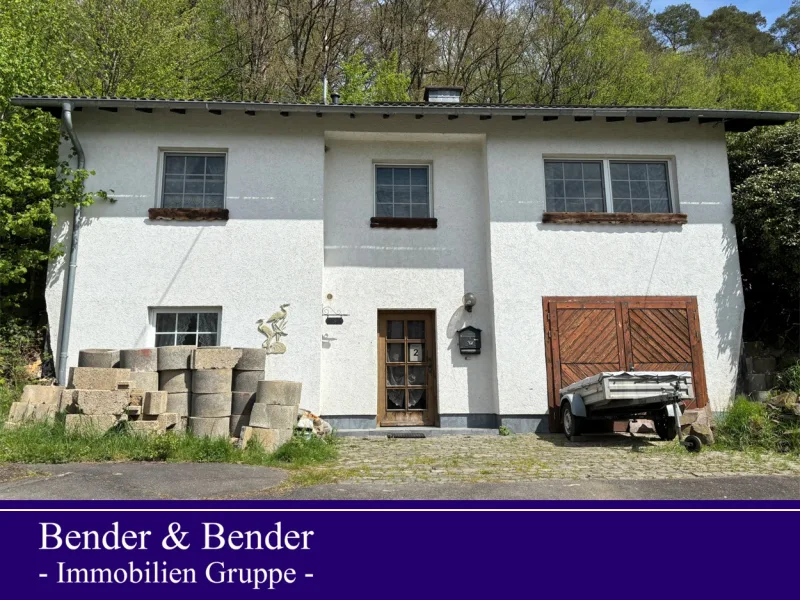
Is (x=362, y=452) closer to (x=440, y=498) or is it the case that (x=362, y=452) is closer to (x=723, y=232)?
(x=440, y=498)

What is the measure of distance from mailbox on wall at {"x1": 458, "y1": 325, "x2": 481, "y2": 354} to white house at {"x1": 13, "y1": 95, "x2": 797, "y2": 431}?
0.10 metres

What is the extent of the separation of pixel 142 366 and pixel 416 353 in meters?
4.26

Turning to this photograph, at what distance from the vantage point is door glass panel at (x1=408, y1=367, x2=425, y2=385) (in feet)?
32.2

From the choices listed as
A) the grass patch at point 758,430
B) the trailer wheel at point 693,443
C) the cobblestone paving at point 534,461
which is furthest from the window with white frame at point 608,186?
the trailer wheel at point 693,443

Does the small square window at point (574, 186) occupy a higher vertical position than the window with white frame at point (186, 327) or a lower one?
higher

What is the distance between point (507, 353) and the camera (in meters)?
9.41

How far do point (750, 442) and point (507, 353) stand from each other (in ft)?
11.4

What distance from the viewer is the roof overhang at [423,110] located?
9141mm

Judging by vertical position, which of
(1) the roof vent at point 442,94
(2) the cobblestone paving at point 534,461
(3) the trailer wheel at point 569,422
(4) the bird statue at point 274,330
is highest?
(1) the roof vent at point 442,94

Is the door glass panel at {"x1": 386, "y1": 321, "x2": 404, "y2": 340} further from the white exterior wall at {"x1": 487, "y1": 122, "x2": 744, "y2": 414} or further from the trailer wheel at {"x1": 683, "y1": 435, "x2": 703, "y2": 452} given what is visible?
the trailer wheel at {"x1": 683, "y1": 435, "x2": 703, "y2": 452}

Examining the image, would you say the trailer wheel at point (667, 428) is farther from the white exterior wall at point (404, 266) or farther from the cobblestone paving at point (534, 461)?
the white exterior wall at point (404, 266)

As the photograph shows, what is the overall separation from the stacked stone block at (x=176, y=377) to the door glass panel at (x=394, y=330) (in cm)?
336

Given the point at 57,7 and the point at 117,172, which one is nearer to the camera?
Answer: the point at 117,172
